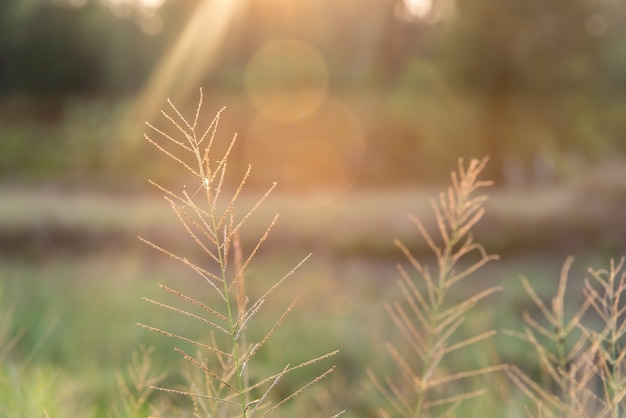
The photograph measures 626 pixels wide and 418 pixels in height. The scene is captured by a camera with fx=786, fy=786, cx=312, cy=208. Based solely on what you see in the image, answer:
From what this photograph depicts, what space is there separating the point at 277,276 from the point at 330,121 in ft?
19.2

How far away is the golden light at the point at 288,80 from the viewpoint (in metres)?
12.7

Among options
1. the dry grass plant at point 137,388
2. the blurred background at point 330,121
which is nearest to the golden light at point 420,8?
the blurred background at point 330,121

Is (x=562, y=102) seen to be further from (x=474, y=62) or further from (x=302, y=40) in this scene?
(x=302, y=40)

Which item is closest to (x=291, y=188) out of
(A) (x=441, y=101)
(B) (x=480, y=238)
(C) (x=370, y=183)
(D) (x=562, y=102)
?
(C) (x=370, y=183)

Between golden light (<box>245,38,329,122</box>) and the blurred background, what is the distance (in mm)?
32

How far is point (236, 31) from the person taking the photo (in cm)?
1359

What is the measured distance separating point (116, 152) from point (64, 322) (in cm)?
831

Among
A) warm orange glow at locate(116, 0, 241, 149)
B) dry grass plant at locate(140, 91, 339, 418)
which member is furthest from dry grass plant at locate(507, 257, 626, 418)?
warm orange glow at locate(116, 0, 241, 149)

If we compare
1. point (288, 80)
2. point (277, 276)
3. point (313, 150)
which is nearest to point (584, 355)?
point (277, 276)

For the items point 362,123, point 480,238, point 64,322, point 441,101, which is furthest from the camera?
point 362,123

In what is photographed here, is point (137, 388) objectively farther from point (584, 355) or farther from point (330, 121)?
point (330, 121)

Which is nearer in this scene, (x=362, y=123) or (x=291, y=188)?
(x=291, y=188)

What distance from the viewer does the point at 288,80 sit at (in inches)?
502

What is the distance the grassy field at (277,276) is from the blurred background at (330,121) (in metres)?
0.05
